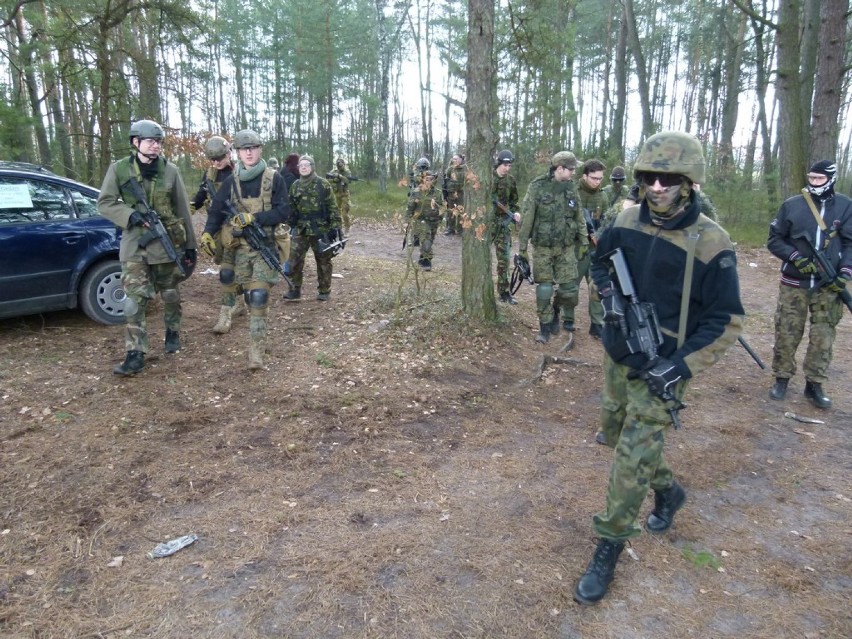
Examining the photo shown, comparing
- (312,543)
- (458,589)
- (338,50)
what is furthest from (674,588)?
(338,50)

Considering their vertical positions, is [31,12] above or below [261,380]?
above

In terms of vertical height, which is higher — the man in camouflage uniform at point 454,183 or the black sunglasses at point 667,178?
the man in camouflage uniform at point 454,183

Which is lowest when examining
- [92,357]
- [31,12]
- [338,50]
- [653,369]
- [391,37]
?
[92,357]

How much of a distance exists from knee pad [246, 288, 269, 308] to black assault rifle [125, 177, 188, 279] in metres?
0.79

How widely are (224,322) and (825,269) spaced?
622 centimetres

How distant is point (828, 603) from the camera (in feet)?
9.11

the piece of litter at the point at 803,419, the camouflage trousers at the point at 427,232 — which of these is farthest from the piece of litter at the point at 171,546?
the camouflage trousers at the point at 427,232

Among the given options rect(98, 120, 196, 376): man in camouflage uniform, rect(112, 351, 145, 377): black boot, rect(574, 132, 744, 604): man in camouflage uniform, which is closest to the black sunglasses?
rect(574, 132, 744, 604): man in camouflage uniform

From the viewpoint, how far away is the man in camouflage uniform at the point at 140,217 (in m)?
5.26

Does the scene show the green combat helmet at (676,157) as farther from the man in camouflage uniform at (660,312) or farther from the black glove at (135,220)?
the black glove at (135,220)

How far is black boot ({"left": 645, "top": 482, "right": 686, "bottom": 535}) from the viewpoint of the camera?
3303mm

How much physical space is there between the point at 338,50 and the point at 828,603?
82.2 feet

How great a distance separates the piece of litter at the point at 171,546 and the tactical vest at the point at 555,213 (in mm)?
5261

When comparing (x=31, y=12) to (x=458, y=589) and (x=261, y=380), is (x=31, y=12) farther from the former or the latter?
(x=458, y=589)
